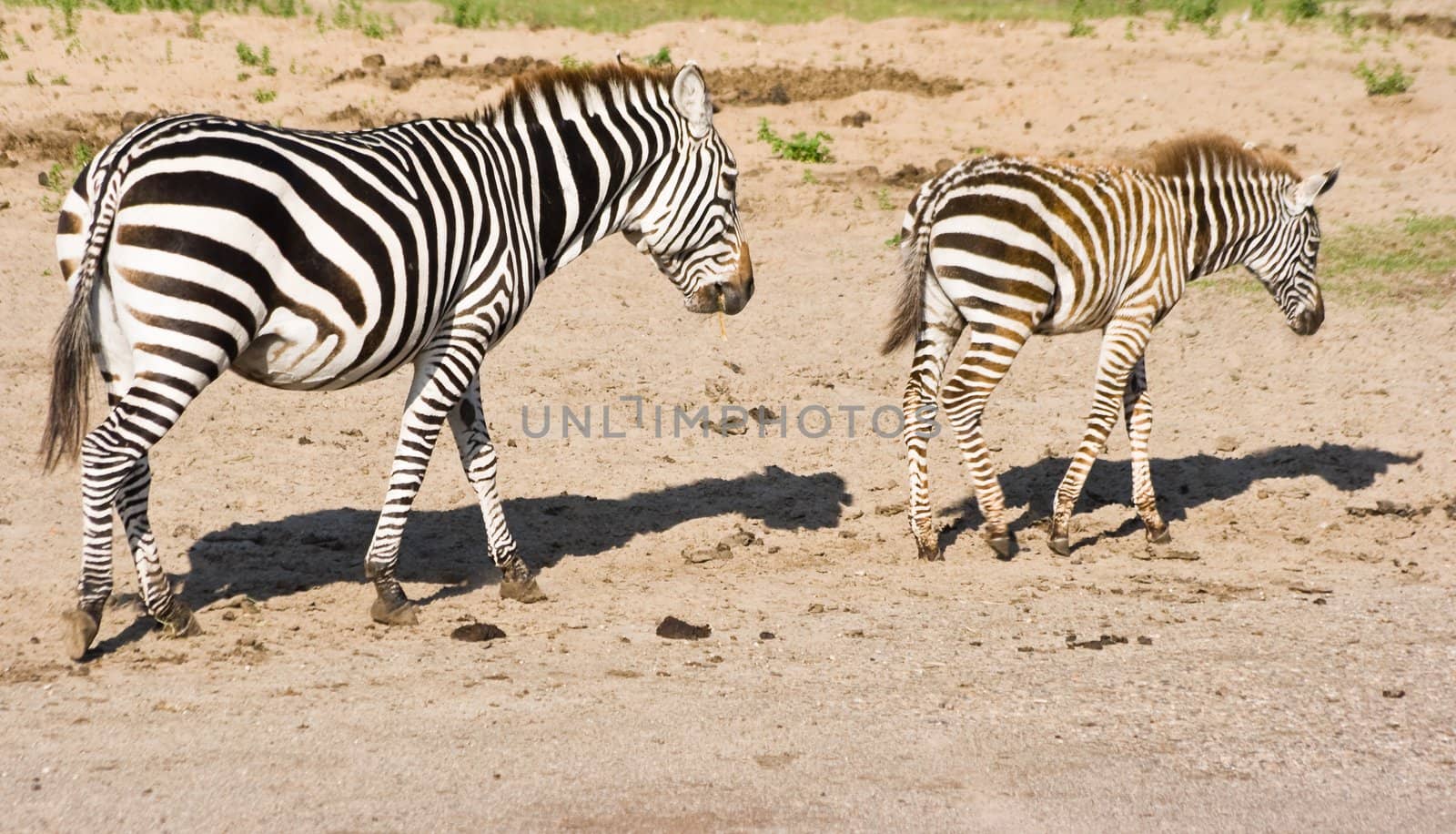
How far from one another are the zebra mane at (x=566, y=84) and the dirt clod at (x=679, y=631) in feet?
8.03

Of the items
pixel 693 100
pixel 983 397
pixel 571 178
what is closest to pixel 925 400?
pixel 983 397

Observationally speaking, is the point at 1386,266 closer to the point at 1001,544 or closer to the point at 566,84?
the point at 1001,544

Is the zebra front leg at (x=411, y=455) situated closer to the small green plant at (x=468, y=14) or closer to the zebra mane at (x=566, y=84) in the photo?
the zebra mane at (x=566, y=84)

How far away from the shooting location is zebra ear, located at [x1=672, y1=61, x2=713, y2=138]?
262 inches

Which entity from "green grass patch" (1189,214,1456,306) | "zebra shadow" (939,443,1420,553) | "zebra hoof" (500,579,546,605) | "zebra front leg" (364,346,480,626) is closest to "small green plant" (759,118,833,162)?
"green grass patch" (1189,214,1456,306)

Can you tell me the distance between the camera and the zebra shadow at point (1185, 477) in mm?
8352

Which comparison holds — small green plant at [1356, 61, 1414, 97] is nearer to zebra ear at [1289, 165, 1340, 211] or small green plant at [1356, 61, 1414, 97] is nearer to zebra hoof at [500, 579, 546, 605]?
zebra ear at [1289, 165, 1340, 211]

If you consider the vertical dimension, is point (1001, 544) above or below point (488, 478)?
below

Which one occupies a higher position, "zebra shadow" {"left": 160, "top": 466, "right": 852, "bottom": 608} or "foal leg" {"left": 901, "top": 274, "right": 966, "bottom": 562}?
"foal leg" {"left": 901, "top": 274, "right": 966, "bottom": 562}

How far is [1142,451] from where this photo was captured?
26.0ft

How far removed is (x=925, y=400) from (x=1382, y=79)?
10922 mm

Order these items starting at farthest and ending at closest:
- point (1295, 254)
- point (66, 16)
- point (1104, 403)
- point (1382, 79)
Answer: point (1382, 79)
point (66, 16)
point (1295, 254)
point (1104, 403)

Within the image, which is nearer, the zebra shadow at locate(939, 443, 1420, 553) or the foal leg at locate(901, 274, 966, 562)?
the foal leg at locate(901, 274, 966, 562)

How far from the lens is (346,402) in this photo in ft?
30.0
